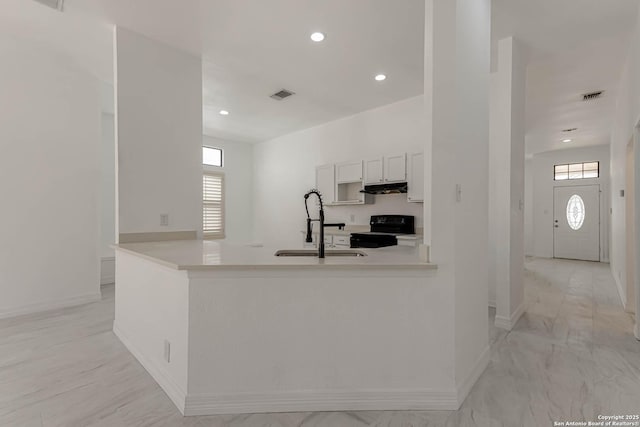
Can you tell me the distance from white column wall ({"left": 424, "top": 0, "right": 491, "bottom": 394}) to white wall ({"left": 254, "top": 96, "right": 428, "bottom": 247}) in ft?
8.32

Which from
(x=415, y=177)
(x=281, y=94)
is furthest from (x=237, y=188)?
(x=415, y=177)

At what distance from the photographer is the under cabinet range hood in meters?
4.68

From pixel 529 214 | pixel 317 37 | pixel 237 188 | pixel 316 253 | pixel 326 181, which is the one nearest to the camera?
pixel 316 253

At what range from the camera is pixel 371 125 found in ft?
17.9

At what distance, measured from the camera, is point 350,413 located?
73.6 inches

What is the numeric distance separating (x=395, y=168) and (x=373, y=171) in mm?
428

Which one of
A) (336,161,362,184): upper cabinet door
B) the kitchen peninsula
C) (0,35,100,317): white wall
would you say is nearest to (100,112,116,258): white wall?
(0,35,100,317): white wall

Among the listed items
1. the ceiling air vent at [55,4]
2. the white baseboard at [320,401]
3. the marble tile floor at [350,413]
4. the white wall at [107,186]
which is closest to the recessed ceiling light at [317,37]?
the ceiling air vent at [55,4]

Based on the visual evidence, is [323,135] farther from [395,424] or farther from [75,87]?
[395,424]

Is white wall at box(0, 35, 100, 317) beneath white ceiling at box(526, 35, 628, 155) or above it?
beneath

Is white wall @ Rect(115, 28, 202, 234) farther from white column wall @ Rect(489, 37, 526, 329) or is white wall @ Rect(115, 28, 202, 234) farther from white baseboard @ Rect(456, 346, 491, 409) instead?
white column wall @ Rect(489, 37, 526, 329)

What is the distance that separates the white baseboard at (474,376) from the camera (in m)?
1.98

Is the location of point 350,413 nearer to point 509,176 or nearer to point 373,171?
point 509,176

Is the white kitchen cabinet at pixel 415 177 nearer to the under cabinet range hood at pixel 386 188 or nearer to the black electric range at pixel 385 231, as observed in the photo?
the under cabinet range hood at pixel 386 188
